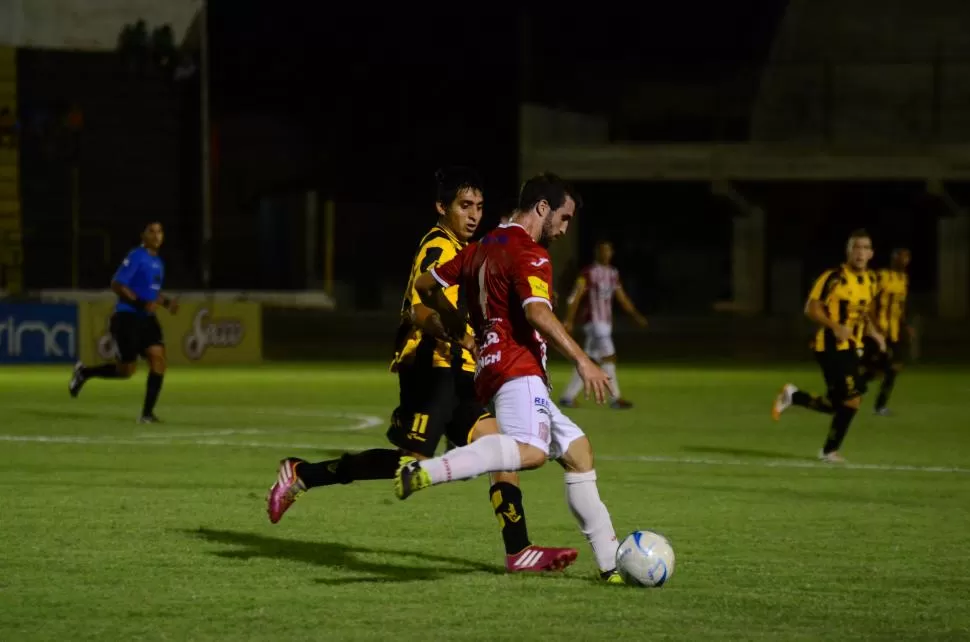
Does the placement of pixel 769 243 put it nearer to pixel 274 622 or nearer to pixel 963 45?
pixel 963 45

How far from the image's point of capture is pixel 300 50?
4300 cm

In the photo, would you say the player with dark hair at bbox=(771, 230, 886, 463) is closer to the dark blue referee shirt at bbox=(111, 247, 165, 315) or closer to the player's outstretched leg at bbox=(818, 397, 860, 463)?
the player's outstretched leg at bbox=(818, 397, 860, 463)

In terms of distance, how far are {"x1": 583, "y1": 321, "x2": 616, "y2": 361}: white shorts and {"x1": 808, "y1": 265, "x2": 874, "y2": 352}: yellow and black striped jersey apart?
7186mm

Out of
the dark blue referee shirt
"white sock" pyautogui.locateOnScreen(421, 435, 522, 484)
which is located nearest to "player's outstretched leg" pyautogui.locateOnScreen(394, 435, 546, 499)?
"white sock" pyautogui.locateOnScreen(421, 435, 522, 484)

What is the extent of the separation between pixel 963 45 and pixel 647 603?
34.5 meters

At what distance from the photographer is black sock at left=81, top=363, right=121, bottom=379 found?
700 inches

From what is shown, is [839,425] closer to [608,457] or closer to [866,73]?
[608,457]

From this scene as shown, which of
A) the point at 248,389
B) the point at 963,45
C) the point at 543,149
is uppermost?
the point at 963,45

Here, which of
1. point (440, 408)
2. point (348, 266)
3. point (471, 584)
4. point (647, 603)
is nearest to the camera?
point (647, 603)

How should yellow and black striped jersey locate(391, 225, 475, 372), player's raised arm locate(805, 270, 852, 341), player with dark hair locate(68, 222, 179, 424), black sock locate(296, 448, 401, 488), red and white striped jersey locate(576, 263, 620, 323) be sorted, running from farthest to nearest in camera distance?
red and white striped jersey locate(576, 263, 620, 323) → player with dark hair locate(68, 222, 179, 424) → player's raised arm locate(805, 270, 852, 341) → black sock locate(296, 448, 401, 488) → yellow and black striped jersey locate(391, 225, 475, 372)

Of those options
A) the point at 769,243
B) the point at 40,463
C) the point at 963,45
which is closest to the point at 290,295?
the point at 769,243

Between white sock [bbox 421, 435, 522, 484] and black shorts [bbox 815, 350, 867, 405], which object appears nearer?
white sock [bbox 421, 435, 522, 484]

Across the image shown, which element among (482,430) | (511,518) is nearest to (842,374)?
(482,430)

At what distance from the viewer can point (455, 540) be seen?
914 cm
